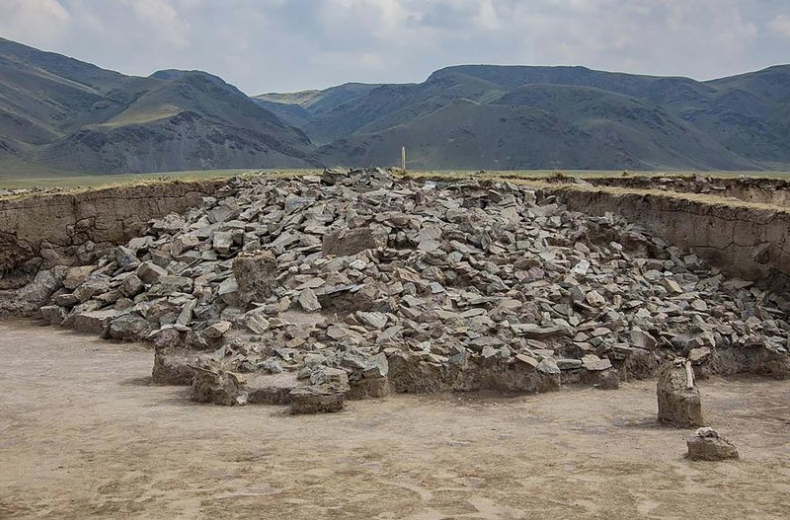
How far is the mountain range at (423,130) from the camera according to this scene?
8288 cm

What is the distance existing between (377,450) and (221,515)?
6.70 ft

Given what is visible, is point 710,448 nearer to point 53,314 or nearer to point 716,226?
point 716,226

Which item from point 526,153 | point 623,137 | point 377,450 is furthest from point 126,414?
point 623,137

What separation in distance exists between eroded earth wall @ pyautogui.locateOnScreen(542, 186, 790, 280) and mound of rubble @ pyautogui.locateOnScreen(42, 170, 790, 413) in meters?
0.42

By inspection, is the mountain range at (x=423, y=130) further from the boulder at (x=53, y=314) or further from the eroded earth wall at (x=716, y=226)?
the eroded earth wall at (x=716, y=226)

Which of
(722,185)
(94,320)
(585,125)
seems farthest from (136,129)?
(94,320)

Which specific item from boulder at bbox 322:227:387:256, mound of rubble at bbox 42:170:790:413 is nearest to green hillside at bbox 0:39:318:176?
mound of rubble at bbox 42:170:790:413

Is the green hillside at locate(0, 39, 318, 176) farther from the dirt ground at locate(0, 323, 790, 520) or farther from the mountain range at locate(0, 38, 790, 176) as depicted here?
the dirt ground at locate(0, 323, 790, 520)

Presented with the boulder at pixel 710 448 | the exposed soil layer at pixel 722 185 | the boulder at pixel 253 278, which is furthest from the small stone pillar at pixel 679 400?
the exposed soil layer at pixel 722 185

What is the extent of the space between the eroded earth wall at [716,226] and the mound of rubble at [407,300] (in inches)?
16.7

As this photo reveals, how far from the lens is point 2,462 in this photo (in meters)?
6.92

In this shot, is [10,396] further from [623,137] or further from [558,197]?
[623,137]

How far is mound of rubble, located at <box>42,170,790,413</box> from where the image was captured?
32.7 feet

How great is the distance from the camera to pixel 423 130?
96.2m
